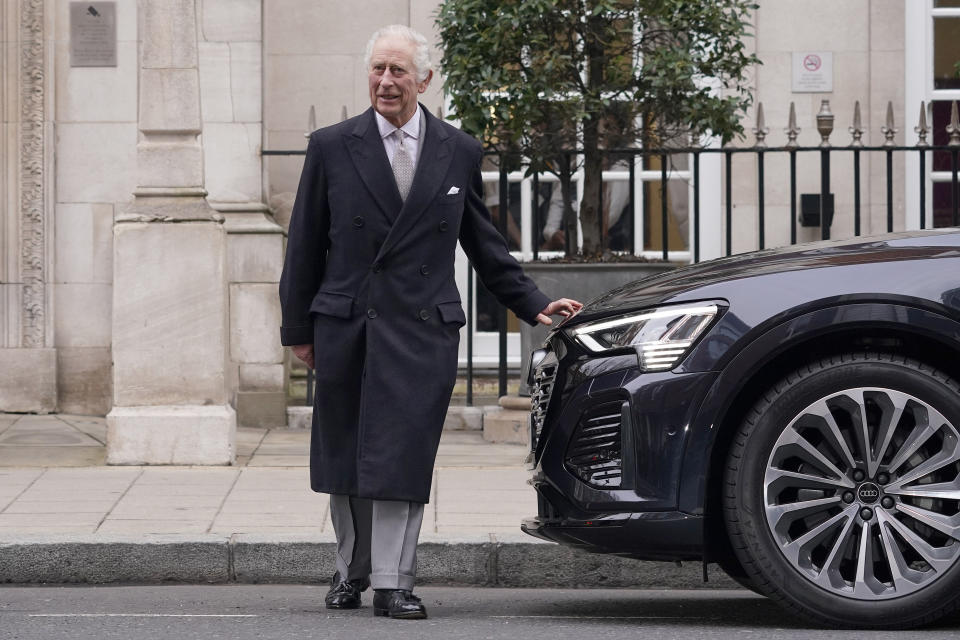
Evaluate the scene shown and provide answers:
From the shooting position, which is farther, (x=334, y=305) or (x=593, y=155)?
(x=593, y=155)

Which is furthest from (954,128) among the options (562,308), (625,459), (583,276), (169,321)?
(625,459)

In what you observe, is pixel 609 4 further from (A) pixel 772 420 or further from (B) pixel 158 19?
(A) pixel 772 420

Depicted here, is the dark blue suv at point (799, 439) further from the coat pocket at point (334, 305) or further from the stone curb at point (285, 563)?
the stone curb at point (285, 563)

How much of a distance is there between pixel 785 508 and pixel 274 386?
20.7 ft

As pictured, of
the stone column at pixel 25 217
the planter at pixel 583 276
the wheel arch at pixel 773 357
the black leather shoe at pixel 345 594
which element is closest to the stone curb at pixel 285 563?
the black leather shoe at pixel 345 594

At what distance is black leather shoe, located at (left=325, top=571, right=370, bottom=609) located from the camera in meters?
5.40

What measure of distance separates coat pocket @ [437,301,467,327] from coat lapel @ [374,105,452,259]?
256 millimetres

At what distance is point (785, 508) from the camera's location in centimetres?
481

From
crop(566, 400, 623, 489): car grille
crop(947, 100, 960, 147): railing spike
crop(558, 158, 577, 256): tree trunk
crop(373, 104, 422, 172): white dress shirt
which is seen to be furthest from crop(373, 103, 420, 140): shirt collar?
crop(947, 100, 960, 147): railing spike

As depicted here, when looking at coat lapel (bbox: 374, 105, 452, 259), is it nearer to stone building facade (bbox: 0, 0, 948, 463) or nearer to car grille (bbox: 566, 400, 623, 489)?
car grille (bbox: 566, 400, 623, 489)

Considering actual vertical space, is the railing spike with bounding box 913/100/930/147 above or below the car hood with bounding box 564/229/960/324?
above

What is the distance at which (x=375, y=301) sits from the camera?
522cm

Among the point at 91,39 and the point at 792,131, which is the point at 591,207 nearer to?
the point at 792,131

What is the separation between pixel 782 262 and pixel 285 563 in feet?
7.52
